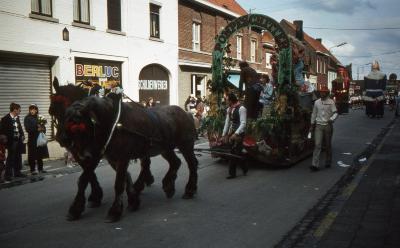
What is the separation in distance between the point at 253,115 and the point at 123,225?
5303mm

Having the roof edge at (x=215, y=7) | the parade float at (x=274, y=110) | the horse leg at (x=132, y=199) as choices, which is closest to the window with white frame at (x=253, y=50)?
the roof edge at (x=215, y=7)

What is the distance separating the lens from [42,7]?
1569cm

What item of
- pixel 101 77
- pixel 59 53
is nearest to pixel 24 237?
pixel 59 53

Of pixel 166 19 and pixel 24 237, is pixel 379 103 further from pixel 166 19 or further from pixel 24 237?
pixel 24 237

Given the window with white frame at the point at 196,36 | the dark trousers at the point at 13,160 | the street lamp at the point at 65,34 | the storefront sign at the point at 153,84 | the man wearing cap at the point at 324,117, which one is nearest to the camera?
the dark trousers at the point at 13,160

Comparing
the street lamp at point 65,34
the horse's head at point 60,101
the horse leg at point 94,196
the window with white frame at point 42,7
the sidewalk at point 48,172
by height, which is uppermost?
the window with white frame at point 42,7

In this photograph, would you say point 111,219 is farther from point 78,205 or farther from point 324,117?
point 324,117

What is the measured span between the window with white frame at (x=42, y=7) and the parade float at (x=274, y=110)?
25.8 ft

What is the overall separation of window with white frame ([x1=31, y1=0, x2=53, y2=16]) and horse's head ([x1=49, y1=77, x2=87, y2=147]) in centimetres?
1047

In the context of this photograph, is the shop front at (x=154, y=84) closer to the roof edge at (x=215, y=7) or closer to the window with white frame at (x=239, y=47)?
the roof edge at (x=215, y=7)

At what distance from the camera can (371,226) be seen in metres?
5.73

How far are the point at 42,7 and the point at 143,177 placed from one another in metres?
11.0

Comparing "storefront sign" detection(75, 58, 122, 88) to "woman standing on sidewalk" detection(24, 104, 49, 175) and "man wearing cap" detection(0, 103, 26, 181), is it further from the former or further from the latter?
"man wearing cap" detection(0, 103, 26, 181)

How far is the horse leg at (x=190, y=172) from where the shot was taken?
7398mm
